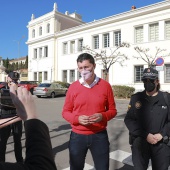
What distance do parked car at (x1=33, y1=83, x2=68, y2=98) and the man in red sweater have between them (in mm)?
20754

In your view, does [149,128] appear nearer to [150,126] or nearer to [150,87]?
[150,126]

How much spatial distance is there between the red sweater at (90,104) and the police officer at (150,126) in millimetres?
364

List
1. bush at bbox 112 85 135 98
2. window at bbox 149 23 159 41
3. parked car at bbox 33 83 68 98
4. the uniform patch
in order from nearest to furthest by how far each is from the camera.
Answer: the uniform patch
parked car at bbox 33 83 68 98
bush at bbox 112 85 135 98
window at bbox 149 23 159 41

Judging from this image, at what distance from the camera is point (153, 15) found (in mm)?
27656

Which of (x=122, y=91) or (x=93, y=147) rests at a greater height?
(x=93, y=147)

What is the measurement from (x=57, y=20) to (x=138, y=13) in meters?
17.3

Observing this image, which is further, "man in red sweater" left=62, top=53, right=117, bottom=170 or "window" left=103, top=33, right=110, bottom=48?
"window" left=103, top=33, right=110, bottom=48

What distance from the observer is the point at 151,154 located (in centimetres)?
308

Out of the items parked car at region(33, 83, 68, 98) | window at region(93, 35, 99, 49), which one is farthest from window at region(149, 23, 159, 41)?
parked car at region(33, 83, 68, 98)

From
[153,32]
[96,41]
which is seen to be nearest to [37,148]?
[153,32]

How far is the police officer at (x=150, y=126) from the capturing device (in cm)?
298

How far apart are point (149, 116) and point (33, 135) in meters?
2.12

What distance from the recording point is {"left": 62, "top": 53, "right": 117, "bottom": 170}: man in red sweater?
9.73 ft

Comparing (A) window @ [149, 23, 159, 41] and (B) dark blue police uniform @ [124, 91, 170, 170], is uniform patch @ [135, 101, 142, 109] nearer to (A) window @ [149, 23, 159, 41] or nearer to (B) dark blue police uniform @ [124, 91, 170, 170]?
(B) dark blue police uniform @ [124, 91, 170, 170]
